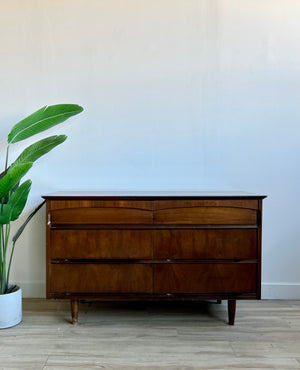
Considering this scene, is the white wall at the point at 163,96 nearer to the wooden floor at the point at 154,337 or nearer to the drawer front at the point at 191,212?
the wooden floor at the point at 154,337

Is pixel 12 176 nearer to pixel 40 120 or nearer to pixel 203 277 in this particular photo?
pixel 40 120

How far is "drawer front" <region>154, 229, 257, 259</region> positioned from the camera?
1.72m

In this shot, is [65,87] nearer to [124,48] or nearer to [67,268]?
[124,48]

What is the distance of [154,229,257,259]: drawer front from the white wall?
556 mm

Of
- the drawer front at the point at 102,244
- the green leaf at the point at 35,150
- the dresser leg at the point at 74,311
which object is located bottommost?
the dresser leg at the point at 74,311

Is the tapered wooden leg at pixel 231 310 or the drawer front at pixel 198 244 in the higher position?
the drawer front at pixel 198 244

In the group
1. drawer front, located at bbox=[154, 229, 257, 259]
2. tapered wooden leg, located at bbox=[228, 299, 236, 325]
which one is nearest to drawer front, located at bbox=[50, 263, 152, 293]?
drawer front, located at bbox=[154, 229, 257, 259]

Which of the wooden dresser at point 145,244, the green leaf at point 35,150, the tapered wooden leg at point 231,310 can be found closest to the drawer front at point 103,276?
the wooden dresser at point 145,244

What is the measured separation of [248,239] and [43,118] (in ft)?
4.70

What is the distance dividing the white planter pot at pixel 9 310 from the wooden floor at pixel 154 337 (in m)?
0.05

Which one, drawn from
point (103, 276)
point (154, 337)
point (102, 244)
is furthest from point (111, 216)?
point (154, 337)

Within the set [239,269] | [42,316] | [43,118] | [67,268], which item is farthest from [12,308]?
[239,269]

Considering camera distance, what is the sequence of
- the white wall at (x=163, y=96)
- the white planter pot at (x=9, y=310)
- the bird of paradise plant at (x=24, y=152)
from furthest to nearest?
the white wall at (x=163, y=96), the white planter pot at (x=9, y=310), the bird of paradise plant at (x=24, y=152)

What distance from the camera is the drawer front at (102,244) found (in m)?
1.72
